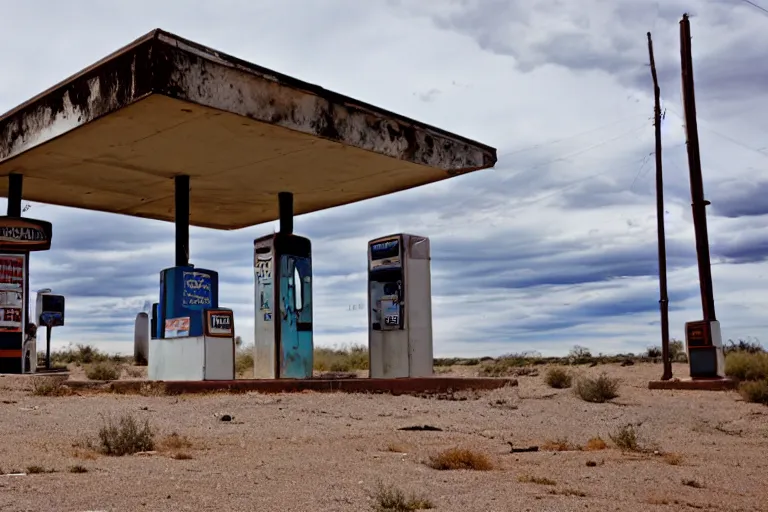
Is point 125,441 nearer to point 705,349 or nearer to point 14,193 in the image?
point 14,193

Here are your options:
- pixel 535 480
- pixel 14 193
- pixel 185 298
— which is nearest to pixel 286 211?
pixel 185 298

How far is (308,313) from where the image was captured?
18.0m

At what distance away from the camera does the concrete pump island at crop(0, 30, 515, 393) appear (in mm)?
12820

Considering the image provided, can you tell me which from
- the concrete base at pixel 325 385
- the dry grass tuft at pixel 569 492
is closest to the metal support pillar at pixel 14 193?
the concrete base at pixel 325 385

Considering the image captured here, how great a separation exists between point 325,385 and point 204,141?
16.4 feet

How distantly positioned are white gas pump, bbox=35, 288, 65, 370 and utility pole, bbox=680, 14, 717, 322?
55.7ft

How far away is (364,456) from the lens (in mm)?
8930

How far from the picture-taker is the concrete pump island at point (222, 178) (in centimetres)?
1282

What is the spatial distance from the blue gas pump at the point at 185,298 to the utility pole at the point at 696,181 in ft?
41.5

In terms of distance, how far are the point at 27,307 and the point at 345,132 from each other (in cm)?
812

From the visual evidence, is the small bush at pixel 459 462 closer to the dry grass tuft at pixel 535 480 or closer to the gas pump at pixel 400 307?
the dry grass tuft at pixel 535 480

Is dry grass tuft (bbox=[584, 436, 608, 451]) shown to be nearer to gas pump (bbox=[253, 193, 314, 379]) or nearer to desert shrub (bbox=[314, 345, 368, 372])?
gas pump (bbox=[253, 193, 314, 379])

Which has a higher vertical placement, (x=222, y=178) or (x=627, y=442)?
(x=222, y=178)

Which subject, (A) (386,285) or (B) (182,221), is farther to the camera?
(A) (386,285)
